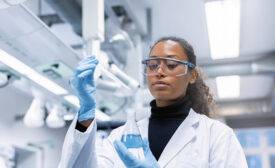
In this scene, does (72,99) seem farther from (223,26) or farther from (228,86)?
(228,86)

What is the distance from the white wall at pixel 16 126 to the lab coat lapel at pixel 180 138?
308cm

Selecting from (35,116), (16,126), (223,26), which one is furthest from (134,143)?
(16,126)

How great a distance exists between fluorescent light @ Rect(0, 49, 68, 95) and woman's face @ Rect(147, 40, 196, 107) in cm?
101

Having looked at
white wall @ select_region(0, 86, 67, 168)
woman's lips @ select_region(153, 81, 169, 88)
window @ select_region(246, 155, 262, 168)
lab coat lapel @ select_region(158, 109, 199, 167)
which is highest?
woman's lips @ select_region(153, 81, 169, 88)

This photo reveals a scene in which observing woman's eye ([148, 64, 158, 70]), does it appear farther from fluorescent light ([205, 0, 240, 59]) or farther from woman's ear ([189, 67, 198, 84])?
fluorescent light ([205, 0, 240, 59])

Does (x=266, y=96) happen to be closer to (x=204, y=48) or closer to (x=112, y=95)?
(x=204, y=48)

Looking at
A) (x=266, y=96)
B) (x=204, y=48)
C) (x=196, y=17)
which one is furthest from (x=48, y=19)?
(x=266, y=96)

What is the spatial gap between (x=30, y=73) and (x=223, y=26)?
70.0 inches

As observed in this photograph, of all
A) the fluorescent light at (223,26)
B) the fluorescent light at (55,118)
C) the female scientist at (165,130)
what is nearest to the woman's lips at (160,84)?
the female scientist at (165,130)

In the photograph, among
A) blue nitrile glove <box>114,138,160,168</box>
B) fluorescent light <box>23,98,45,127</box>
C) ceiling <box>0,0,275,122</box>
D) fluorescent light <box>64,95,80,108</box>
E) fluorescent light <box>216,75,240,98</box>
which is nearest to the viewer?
blue nitrile glove <box>114,138,160,168</box>

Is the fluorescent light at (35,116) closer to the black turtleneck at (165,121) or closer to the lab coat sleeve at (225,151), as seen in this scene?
the black turtleneck at (165,121)

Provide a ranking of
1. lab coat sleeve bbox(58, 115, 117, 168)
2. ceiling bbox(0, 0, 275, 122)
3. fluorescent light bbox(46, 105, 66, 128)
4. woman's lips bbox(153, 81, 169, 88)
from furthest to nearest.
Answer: fluorescent light bbox(46, 105, 66, 128), ceiling bbox(0, 0, 275, 122), woman's lips bbox(153, 81, 169, 88), lab coat sleeve bbox(58, 115, 117, 168)

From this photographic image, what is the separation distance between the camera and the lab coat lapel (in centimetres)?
123

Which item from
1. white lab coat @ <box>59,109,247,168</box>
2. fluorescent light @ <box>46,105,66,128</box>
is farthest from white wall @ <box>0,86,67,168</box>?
white lab coat @ <box>59,109,247,168</box>
